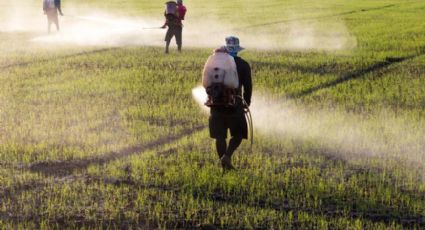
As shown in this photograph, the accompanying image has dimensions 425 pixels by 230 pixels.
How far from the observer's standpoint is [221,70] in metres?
7.93

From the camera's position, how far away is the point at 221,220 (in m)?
6.91

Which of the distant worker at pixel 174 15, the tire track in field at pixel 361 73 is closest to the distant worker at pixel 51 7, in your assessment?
the distant worker at pixel 174 15

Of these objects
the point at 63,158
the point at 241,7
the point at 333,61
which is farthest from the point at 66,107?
the point at 241,7

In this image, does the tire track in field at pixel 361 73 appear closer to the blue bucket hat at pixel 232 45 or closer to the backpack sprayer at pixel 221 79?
the blue bucket hat at pixel 232 45

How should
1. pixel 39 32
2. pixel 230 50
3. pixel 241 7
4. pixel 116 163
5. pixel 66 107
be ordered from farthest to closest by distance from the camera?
pixel 241 7, pixel 39 32, pixel 66 107, pixel 116 163, pixel 230 50

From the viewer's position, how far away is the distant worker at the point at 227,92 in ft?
26.1

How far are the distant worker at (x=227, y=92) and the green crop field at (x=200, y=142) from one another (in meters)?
0.44

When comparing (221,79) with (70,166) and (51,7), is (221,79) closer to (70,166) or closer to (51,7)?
(70,166)

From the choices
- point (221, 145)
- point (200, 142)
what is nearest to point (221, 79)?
point (221, 145)

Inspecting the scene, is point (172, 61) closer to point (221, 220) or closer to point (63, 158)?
point (63, 158)

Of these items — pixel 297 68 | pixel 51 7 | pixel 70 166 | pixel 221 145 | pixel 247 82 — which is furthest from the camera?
pixel 51 7

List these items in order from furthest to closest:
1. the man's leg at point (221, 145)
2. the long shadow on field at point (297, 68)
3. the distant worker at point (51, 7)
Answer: the distant worker at point (51, 7) < the long shadow on field at point (297, 68) < the man's leg at point (221, 145)

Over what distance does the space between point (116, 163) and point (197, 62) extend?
10315mm

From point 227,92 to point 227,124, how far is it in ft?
1.57
